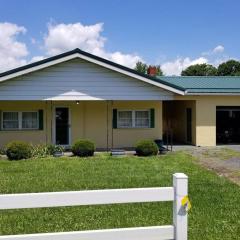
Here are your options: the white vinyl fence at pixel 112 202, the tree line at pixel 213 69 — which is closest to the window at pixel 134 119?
the white vinyl fence at pixel 112 202

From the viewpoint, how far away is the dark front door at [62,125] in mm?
21766

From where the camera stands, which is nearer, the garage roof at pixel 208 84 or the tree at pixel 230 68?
the garage roof at pixel 208 84

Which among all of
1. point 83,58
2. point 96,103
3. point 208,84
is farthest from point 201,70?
point 83,58

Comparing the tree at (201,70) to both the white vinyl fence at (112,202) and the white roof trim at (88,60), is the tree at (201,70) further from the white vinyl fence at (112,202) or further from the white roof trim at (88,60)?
the white vinyl fence at (112,202)

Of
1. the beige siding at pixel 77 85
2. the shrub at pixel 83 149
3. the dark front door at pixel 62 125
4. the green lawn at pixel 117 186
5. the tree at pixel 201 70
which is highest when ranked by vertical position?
the tree at pixel 201 70

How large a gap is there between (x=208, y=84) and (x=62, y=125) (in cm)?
812

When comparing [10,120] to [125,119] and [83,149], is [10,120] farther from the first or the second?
[125,119]

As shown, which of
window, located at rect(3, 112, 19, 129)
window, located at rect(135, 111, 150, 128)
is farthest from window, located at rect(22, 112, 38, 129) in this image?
window, located at rect(135, 111, 150, 128)

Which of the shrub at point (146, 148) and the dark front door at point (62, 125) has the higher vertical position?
the dark front door at point (62, 125)

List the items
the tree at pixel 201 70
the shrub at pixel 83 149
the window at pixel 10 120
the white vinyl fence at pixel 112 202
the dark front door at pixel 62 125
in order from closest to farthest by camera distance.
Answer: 1. the white vinyl fence at pixel 112 202
2. the shrub at pixel 83 149
3. the window at pixel 10 120
4. the dark front door at pixel 62 125
5. the tree at pixel 201 70

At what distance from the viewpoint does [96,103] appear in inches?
870

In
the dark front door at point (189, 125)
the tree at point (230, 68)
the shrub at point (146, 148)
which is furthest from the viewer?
the tree at point (230, 68)

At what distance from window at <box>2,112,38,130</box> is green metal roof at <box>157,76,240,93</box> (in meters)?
6.99

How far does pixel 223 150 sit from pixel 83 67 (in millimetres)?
7473
